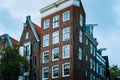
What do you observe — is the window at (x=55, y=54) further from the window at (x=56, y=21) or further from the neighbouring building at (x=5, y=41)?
the neighbouring building at (x=5, y=41)

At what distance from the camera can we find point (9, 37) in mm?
57750

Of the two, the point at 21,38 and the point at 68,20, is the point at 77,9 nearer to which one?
the point at 68,20

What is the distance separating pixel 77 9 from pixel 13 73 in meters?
13.5

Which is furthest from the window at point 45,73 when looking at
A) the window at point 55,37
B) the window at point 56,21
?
the window at point 56,21

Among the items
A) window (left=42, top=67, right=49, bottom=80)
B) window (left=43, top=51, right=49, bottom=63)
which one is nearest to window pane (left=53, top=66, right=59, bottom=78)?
window (left=42, top=67, right=49, bottom=80)

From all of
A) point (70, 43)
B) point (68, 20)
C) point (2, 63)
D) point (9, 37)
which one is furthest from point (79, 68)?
point (9, 37)

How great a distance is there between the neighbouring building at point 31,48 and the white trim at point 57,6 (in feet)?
11.0

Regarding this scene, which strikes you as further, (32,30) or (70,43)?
(32,30)

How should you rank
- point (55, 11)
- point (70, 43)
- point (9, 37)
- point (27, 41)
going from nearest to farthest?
1. point (70, 43)
2. point (55, 11)
3. point (27, 41)
4. point (9, 37)

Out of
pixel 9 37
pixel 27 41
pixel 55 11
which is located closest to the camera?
pixel 55 11

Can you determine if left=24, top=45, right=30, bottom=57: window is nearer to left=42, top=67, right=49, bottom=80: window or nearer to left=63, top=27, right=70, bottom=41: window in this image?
left=42, top=67, right=49, bottom=80: window

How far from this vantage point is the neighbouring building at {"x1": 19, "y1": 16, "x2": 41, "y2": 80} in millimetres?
48719

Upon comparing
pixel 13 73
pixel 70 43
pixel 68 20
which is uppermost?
A: pixel 68 20

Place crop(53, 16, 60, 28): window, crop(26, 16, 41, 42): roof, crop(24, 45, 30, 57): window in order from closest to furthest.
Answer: crop(53, 16, 60, 28): window → crop(26, 16, 41, 42): roof → crop(24, 45, 30, 57): window
